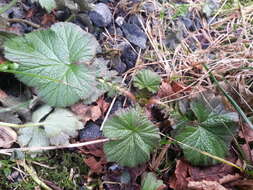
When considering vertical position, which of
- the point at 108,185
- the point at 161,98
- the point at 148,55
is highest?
the point at 148,55

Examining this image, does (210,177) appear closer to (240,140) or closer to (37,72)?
(240,140)

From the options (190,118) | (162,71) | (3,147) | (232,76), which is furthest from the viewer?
(162,71)

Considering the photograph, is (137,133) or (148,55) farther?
(148,55)

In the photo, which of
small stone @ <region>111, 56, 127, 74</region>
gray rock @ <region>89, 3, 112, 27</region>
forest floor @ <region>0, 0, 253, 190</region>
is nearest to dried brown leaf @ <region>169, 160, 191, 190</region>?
forest floor @ <region>0, 0, 253, 190</region>

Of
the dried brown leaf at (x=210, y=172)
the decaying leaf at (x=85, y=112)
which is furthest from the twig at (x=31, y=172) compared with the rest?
the dried brown leaf at (x=210, y=172)

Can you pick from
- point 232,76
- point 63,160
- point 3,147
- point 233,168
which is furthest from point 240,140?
point 3,147

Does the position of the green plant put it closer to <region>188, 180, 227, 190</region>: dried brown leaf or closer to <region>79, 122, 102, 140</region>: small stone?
<region>188, 180, 227, 190</region>: dried brown leaf

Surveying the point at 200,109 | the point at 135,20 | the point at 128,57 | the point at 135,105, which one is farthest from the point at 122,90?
the point at 135,20

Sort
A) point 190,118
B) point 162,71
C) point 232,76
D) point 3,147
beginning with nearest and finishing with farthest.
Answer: point 3,147
point 190,118
point 232,76
point 162,71

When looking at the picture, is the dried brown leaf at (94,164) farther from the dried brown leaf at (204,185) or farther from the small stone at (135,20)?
the small stone at (135,20)
